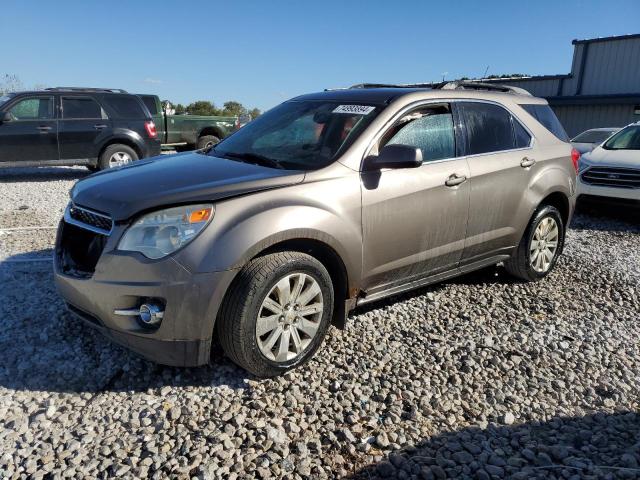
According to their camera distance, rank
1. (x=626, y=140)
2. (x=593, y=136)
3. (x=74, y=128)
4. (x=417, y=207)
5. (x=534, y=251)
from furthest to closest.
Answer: (x=593, y=136)
(x=74, y=128)
(x=626, y=140)
(x=534, y=251)
(x=417, y=207)

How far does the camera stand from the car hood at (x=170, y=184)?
287cm

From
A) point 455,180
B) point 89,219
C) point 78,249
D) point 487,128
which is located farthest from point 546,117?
point 78,249

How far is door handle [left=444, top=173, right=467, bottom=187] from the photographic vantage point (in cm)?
387

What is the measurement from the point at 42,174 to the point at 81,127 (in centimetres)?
227

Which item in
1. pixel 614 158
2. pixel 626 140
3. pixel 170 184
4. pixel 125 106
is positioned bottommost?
pixel 170 184

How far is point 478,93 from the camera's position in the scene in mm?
4402

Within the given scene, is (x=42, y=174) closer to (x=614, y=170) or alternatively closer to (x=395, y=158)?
(x=395, y=158)

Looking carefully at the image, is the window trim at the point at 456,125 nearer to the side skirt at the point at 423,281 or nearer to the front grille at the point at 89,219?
the side skirt at the point at 423,281

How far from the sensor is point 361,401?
299 centimetres

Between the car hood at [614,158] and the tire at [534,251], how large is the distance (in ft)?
12.5

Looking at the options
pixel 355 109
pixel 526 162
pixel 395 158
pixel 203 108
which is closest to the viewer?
pixel 395 158

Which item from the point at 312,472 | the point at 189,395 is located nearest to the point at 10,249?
the point at 189,395

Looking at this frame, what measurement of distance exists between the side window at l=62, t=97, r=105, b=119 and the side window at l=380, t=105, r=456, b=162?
8.97 meters

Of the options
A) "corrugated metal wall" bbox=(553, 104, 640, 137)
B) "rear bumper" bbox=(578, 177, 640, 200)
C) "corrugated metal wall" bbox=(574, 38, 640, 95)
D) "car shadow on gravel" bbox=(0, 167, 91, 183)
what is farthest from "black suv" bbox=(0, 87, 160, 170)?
"corrugated metal wall" bbox=(574, 38, 640, 95)
